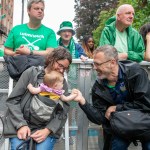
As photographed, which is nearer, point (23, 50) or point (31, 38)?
point (23, 50)

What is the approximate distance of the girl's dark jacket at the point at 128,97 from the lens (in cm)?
341

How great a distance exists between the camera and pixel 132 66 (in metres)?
3.50

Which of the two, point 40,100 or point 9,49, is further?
point 9,49

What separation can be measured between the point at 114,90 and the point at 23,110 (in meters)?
0.96

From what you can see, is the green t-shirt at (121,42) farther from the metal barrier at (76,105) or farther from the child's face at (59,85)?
the child's face at (59,85)

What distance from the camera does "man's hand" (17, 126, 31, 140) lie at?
3140 mm

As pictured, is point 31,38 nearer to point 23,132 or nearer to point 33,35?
point 33,35

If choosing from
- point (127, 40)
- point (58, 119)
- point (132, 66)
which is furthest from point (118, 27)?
point (58, 119)

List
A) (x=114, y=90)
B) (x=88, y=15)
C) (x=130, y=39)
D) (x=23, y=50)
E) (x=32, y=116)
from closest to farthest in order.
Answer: (x=32, y=116), (x=114, y=90), (x=23, y=50), (x=130, y=39), (x=88, y=15)

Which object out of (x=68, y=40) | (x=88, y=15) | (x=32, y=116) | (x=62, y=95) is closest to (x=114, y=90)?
(x=62, y=95)

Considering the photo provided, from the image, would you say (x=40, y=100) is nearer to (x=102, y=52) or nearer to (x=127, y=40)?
(x=102, y=52)

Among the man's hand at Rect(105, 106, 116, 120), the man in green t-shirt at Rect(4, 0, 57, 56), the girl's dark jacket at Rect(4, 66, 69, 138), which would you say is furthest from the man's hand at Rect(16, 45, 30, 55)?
the man's hand at Rect(105, 106, 116, 120)

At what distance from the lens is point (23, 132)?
3.15 meters

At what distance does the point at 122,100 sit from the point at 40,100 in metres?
0.89
